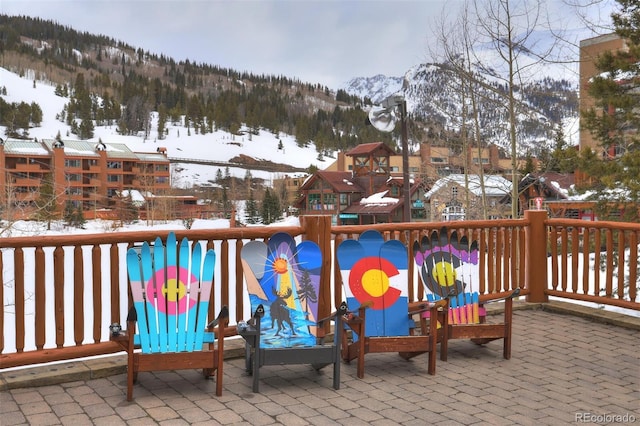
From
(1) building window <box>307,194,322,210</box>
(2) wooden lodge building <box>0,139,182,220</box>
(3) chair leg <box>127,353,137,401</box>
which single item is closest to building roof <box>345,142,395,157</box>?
(1) building window <box>307,194,322,210</box>

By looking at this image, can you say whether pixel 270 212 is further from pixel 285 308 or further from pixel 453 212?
pixel 285 308

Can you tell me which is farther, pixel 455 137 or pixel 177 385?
pixel 455 137

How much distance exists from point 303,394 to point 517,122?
31.3ft

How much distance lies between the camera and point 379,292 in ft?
13.5

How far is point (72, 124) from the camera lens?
116562 millimetres

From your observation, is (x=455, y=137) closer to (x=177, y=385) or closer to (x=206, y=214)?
(x=177, y=385)

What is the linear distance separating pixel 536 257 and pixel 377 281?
2766mm

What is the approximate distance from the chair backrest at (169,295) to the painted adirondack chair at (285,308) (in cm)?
30

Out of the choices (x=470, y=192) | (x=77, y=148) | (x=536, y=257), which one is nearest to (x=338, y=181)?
(x=470, y=192)

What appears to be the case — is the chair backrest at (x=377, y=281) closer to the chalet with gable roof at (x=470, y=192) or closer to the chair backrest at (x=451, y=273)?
the chair backrest at (x=451, y=273)

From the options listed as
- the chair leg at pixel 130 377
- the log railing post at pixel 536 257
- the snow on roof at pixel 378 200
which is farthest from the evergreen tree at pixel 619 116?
the snow on roof at pixel 378 200

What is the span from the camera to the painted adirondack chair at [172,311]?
3.45 m

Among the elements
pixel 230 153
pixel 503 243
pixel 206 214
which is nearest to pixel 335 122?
pixel 230 153

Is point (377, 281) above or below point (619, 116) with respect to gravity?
below
